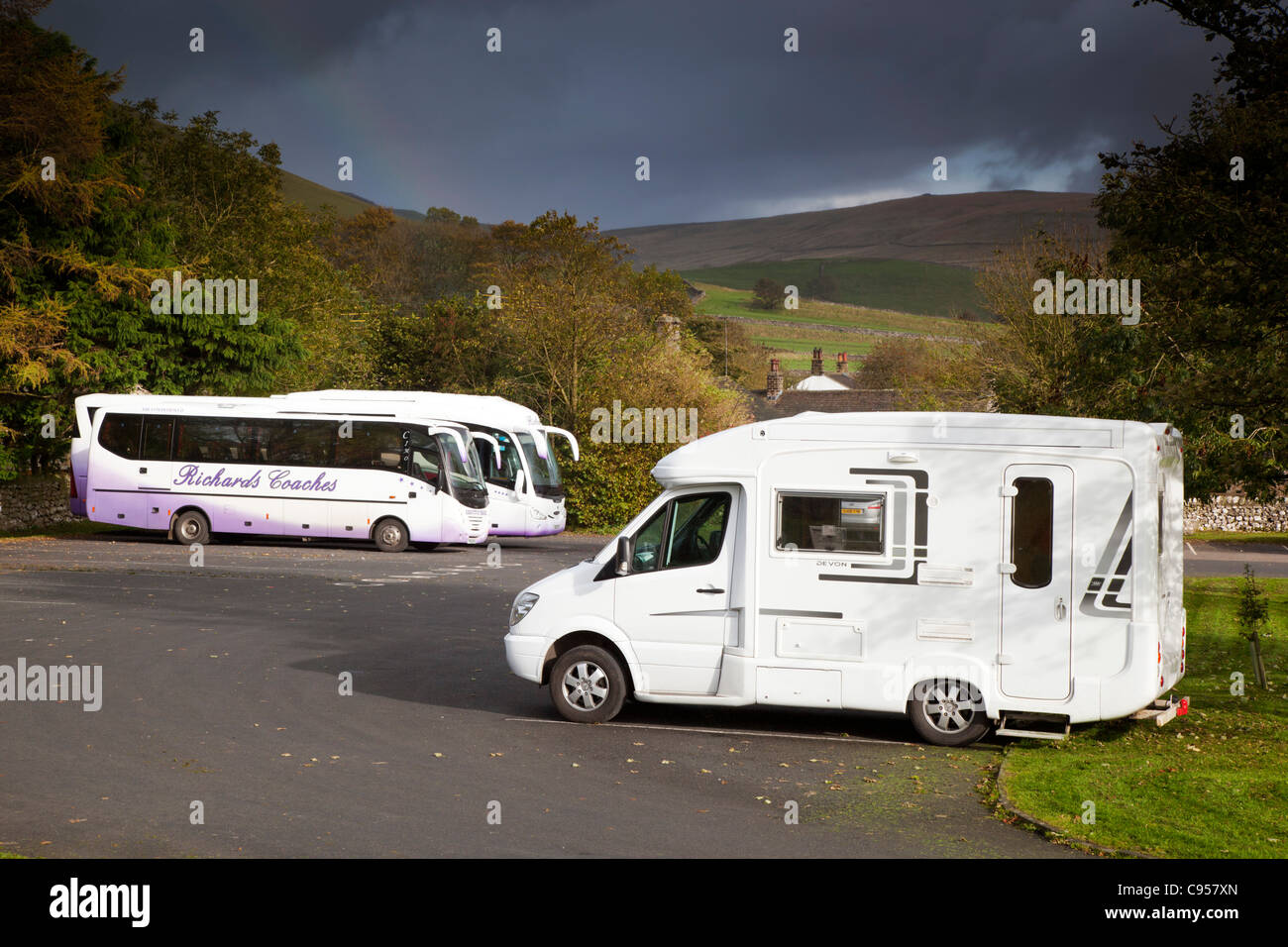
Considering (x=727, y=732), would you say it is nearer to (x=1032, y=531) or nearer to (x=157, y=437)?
(x=1032, y=531)

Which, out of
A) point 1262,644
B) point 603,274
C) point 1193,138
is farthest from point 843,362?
point 1193,138

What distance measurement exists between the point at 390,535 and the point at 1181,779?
2394 centimetres

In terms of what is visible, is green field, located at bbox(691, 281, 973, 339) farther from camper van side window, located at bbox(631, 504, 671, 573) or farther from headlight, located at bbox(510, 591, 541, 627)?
headlight, located at bbox(510, 591, 541, 627)

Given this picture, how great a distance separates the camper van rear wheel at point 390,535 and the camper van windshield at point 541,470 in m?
Answer: 4.13

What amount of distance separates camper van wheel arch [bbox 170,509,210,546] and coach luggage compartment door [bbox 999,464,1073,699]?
24952mm

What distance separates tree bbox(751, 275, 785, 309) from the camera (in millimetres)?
151913

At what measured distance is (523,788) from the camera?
8.75 m

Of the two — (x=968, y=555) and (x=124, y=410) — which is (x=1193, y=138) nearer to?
(x=968, y=555)

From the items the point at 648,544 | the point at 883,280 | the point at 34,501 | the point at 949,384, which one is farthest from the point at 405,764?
the point at 883,280

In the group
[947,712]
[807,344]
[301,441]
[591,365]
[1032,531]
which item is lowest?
[947,712]

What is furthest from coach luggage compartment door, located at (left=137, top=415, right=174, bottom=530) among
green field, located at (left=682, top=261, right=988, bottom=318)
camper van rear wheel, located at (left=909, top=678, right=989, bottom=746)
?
green field, located at (left=682, top=261, right=988, bottom=318)

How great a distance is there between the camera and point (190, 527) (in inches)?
1215

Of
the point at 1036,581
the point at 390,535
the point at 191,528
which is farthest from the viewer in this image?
the point at 191,528
